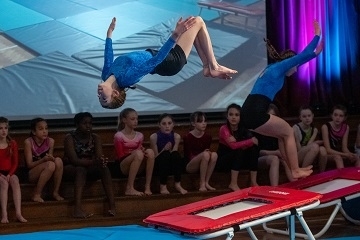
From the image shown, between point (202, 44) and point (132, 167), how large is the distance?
7.51ft

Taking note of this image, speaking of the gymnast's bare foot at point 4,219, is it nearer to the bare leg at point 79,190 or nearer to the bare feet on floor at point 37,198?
the bare feet on floor at point 37,198

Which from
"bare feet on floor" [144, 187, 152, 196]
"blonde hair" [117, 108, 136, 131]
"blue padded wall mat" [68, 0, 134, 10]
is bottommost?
"bare feet on floor" [144, 187, 152, 196]

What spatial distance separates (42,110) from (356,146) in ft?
10.2

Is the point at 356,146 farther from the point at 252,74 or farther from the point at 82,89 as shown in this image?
the point at 82,89

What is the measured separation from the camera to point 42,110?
7230 mm

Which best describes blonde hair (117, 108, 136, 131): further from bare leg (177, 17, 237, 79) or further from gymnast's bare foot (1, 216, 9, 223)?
bare leg (177, 17, 237, 79)

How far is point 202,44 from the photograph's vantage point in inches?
182


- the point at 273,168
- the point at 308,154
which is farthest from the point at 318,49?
the point at 308,154

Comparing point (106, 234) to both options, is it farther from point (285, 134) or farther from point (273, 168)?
point (273, 168)

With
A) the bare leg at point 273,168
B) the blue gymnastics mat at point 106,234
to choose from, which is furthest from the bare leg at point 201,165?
the blue gymnastics mat at point 106,234

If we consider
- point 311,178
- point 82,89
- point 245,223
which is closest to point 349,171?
point 311,178

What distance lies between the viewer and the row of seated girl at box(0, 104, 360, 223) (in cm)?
648

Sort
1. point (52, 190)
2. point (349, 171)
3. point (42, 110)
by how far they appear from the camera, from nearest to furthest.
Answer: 1. point (349, 171)
2. point (52, 190)
3. point (42, 110)

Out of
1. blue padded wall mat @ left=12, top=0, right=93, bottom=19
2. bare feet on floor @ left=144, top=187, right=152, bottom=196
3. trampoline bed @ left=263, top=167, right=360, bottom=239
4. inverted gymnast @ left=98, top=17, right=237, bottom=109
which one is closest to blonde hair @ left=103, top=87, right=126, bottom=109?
inverted gymnast @ left=98, top=17, right=237, bottom=109
